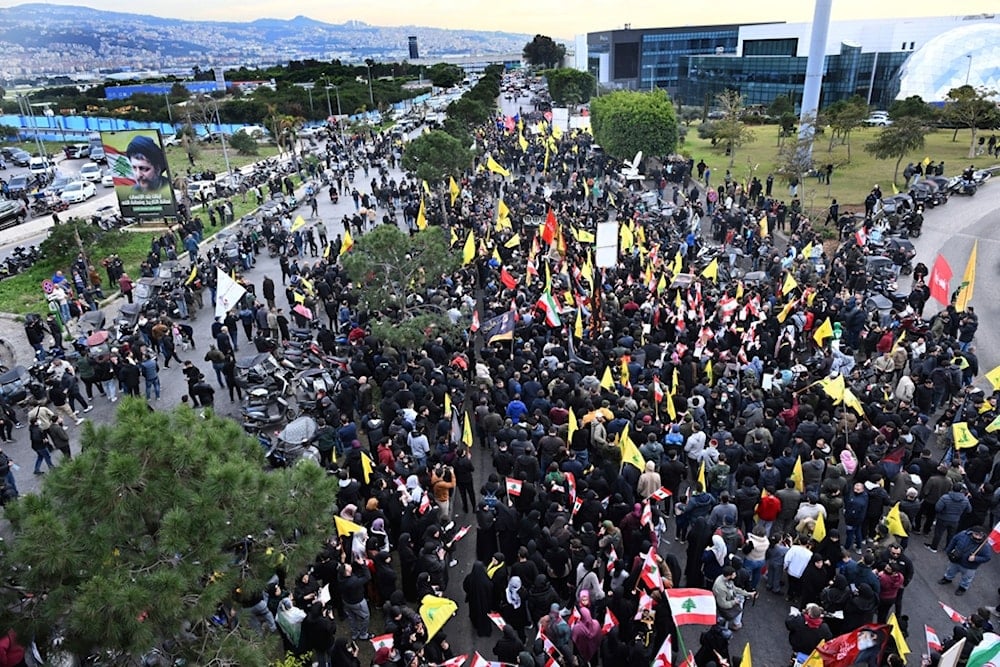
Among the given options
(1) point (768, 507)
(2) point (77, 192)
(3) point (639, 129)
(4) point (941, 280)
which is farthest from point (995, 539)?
(2) point (77, 192)

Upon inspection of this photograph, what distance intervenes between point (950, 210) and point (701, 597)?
31.0m

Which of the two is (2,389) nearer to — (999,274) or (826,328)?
(826,328)

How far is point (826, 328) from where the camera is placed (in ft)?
48.6

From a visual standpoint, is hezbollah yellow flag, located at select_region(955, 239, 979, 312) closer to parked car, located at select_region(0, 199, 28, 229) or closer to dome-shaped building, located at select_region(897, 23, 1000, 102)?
parked car, located at select_region(0, 199, 28, 229)

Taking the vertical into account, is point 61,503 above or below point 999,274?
above

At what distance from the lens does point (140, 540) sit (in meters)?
5.36

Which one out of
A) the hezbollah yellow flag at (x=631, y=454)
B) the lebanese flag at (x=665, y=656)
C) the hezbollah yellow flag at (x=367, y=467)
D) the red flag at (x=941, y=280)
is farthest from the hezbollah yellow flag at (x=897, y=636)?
the red flag at (x=941, y=280)

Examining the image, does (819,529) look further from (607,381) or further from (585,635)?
(607,381)

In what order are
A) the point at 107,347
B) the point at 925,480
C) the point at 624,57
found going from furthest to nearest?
1. the point at 624,57
2. the point at 107,347
3. the point at 925,480

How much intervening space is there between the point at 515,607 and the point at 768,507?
4.01 m

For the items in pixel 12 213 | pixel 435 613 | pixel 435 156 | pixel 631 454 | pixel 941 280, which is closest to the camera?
pixel 435 613

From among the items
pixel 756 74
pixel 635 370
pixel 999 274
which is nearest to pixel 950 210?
pixel 999 274

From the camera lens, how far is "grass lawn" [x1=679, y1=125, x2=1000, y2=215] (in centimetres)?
3509

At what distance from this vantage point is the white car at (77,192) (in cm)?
4266
